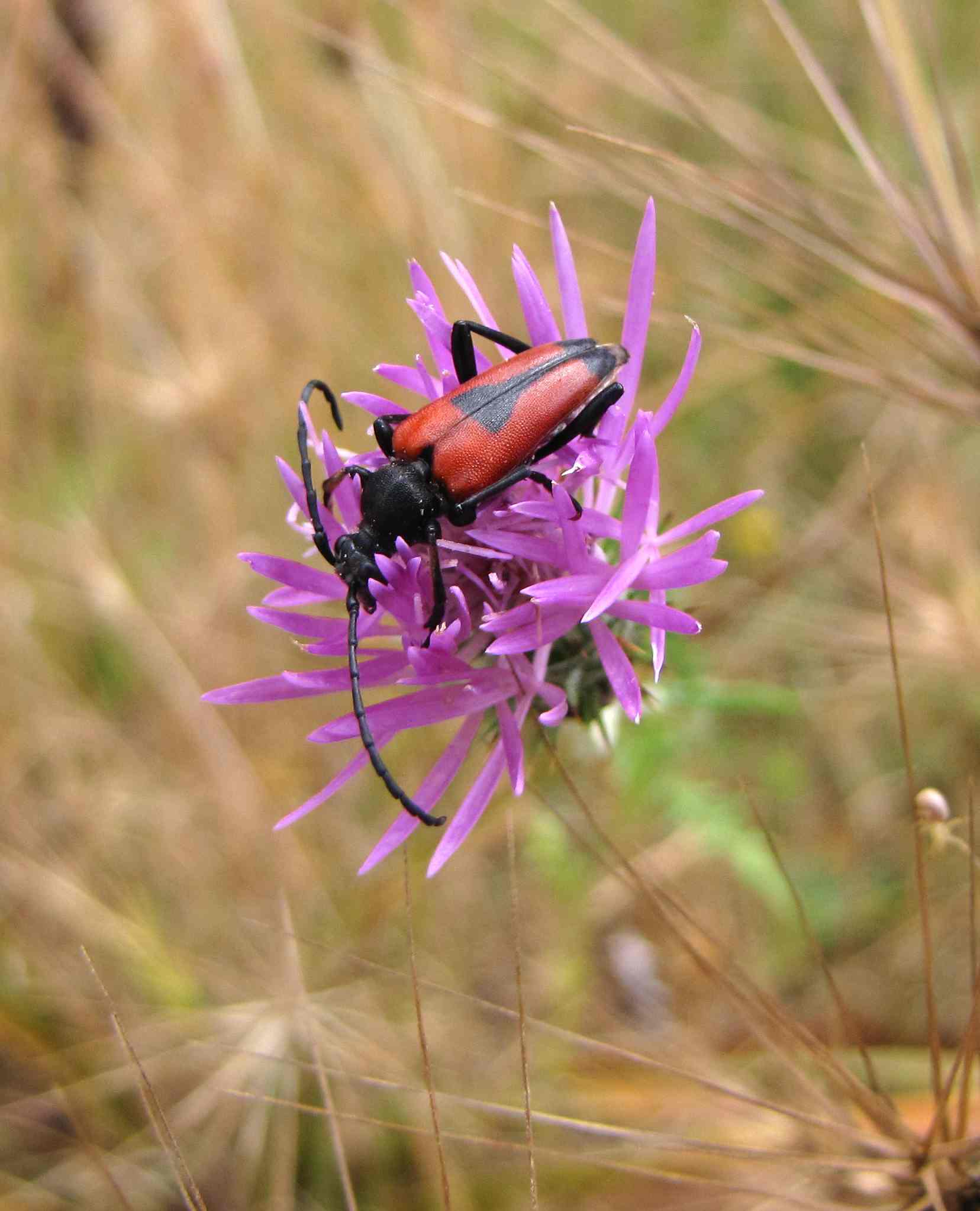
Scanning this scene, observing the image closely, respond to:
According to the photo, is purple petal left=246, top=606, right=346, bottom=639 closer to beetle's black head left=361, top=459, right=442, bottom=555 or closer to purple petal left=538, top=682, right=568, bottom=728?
beetle's black head left=361, top=459, right=442, bottom=555

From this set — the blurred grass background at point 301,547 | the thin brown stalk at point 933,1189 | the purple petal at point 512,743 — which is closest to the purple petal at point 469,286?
the blurred grass background at point 301,547

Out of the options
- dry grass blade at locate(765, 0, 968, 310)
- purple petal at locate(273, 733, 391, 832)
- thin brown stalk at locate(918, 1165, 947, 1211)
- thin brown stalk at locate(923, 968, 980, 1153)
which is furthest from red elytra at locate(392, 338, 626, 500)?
thin brown stalk at locate(918, 1165, 947, 1211)

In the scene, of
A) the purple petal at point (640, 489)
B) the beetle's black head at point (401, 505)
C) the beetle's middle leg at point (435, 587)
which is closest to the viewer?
the purple petal at point (640, 489)

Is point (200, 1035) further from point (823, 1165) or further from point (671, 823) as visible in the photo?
point (823, 1165)

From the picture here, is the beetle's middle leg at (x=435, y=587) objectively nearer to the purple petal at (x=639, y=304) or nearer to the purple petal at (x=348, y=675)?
the purple petal at (x=348, y=675)

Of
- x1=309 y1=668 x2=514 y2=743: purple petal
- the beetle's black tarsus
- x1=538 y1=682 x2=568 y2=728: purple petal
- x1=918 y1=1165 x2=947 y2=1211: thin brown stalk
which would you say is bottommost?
x1=918 y1=1165 x2=947 y2=1211: thin brown stalk

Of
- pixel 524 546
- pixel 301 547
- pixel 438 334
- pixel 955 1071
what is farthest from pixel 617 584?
pixel 301 547

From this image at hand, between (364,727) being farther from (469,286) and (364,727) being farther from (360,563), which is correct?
(469,286)
